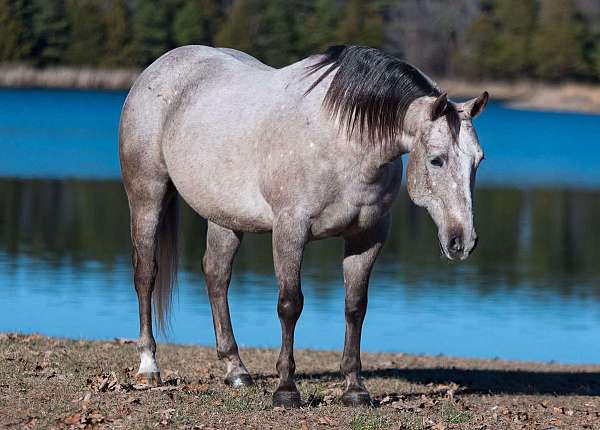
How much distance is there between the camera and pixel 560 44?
8994cm

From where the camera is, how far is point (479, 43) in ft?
305

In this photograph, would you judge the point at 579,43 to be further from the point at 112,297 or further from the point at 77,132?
the point at 112,297

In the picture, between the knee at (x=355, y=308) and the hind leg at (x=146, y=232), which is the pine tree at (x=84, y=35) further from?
the knee at (x=355, y=308)

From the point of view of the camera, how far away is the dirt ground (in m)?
7.35

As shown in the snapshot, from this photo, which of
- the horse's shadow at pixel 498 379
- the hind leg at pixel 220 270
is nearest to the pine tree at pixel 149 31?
the horse's shadow at pixel 498 379

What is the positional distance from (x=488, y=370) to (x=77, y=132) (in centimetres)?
3916

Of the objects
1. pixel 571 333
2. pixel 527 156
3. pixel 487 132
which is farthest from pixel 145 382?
pixel 487 132

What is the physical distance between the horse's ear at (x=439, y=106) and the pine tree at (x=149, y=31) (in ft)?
260

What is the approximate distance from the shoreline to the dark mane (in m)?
68.1

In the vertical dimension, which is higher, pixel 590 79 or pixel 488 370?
pixel 590 79

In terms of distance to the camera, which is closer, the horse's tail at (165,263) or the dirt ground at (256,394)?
the dirt ground at (256,394)

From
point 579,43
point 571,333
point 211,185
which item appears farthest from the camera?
point 579,43

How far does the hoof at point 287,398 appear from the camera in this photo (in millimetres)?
7891

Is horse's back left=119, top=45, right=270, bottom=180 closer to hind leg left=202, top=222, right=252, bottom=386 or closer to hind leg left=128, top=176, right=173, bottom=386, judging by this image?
hind leg left=128, top=176, right=173, bottom=386
